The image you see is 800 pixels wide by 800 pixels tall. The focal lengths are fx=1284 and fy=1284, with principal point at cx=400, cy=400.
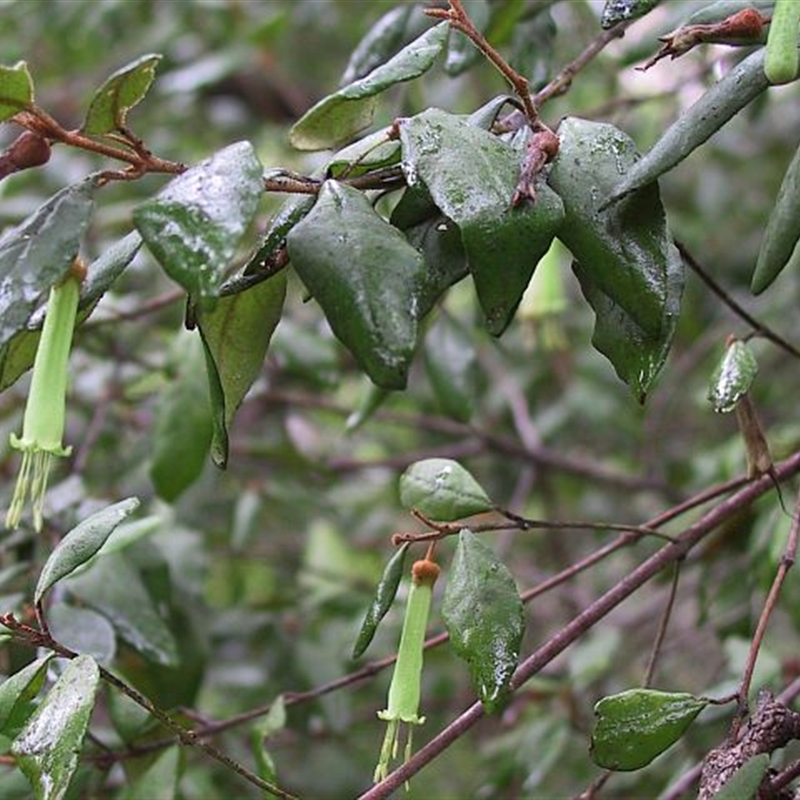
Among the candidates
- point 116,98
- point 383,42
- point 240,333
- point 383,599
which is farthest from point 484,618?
point 383,42

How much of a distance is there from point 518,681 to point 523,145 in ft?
0.87

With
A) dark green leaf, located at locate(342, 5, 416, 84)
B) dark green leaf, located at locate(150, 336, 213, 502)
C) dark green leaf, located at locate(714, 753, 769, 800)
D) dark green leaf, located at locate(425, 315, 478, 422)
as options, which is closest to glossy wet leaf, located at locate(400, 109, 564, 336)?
dark green leaf, located at locate(714, 753, 769, 800)

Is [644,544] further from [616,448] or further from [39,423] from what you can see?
[39,423]

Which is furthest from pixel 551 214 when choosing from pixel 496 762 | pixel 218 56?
pixel 218 56

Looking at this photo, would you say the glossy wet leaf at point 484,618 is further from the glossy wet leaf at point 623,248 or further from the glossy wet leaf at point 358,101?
the glossy wet leaf at point 358,101

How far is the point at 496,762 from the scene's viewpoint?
1.25 metres

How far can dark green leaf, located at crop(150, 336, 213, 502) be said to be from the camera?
1050 millimetres

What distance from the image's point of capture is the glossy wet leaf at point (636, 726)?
638 millimetres

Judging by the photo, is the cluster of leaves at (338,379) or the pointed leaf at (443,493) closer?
the cluster of leaves at (338,379)

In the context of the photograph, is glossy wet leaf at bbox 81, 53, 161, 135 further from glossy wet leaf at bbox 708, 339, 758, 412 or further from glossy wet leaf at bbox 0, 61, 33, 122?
glossy wet leaf at bbox 708, 339, 758, 412

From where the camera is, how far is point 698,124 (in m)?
0.59

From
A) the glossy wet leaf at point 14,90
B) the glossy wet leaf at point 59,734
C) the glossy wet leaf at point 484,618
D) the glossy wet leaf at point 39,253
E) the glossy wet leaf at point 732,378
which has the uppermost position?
the glossy wet leaf at point 14,90

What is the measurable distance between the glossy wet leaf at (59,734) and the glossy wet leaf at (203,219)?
0.62ft

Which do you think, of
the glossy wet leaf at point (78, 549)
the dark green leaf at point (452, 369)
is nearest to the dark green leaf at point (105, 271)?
the glossy wet leaf at point (78, 549)
